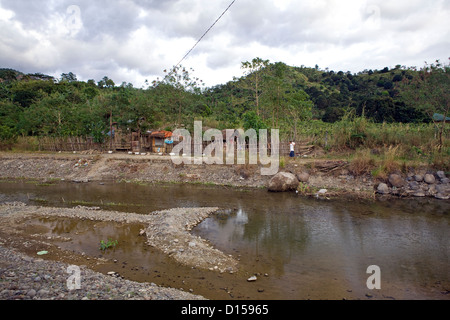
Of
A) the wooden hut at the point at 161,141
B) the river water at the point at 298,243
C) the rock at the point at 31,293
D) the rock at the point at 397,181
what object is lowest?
the river water at the point at 298,243

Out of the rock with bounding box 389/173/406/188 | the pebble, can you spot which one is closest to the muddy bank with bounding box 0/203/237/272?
the pebble

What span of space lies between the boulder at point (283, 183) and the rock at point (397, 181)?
4.81 metres

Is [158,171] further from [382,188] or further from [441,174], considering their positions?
[441,174]

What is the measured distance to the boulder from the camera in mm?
14469

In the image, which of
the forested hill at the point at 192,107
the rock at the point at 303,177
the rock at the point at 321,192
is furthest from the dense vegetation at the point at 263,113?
the rock at the point at 321,192

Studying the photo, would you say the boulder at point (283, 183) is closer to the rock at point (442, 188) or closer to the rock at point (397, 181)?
the rock at point (397, 181)

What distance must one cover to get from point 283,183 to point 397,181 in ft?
19.2

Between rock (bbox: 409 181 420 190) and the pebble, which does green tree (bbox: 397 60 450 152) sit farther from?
the pebble

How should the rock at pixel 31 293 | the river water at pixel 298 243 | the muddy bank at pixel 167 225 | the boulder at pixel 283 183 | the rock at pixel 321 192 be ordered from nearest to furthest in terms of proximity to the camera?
the rock at pixel 31 293 → the river water at pixel 298 243 → the muddy bank at pixel 167 225 → the rock at pixel 321 192 → the boulder at pixel 283 183

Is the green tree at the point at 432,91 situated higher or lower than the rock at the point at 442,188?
higher

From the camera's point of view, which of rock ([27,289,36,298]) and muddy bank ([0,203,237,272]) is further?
muddy bank ([0,203,237,272])

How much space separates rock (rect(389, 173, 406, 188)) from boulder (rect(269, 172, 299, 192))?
4.81 m

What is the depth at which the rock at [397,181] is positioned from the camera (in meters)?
13.9
